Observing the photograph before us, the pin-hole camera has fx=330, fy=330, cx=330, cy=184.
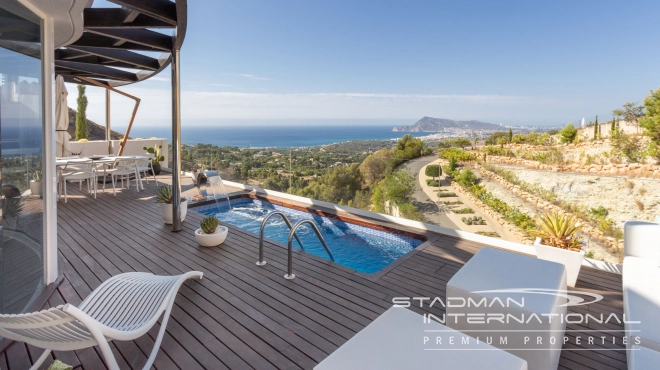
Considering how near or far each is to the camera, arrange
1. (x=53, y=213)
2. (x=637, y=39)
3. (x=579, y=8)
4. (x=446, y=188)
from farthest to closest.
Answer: (x=579, y=8), (x=637, y=39), (x=446, y=188), (x=53, y=213)

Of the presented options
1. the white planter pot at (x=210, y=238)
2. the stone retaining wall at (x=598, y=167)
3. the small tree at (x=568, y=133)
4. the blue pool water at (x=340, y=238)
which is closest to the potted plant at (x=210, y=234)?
the white planter pot at (x=210, y=238)

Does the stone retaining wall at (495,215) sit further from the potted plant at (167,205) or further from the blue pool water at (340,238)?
the potted plant at (167,205)

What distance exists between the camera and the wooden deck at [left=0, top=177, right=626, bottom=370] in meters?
2.22

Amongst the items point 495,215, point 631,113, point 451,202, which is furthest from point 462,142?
point 631,113

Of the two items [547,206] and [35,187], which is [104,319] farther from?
[547,206]

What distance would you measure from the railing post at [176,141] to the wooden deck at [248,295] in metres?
0.30

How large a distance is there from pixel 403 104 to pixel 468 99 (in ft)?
10.7

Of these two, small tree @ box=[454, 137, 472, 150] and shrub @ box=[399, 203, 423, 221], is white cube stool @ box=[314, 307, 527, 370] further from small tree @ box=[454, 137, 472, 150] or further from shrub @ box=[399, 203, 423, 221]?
small tree @ box=[454, 137, 472, 150]

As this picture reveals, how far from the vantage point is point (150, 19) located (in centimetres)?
370

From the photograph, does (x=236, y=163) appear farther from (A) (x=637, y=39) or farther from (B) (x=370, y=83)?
(A) (x=637, y=39)

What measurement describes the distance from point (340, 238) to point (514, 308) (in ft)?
12.2

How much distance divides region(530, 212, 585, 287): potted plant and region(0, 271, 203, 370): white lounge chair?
3607 millimetres

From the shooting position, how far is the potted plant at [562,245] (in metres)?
3.36

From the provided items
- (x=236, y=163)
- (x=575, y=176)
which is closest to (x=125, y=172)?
(x=236, y=163)
